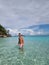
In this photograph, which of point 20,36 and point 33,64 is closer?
point 33,64

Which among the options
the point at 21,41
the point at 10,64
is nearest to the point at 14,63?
the point at 10,64

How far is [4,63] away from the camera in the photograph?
→ 10602 mm

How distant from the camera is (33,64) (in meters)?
10.2

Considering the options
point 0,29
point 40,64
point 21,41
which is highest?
point 0,29

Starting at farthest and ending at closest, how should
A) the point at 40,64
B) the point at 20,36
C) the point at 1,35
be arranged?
the point at 1,35
the point at 20,36
the point at 40,64

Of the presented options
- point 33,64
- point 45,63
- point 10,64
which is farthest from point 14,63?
point 45,63

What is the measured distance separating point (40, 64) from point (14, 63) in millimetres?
1920

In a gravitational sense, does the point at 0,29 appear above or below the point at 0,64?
above

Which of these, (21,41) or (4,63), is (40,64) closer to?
(4,63)

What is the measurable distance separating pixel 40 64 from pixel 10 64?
7.00ft

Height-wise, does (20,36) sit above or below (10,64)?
above

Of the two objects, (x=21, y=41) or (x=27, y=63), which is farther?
(x=21, y=41)

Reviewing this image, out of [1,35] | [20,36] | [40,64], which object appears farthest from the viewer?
[1,35]

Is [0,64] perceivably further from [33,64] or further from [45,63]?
[45,63]
